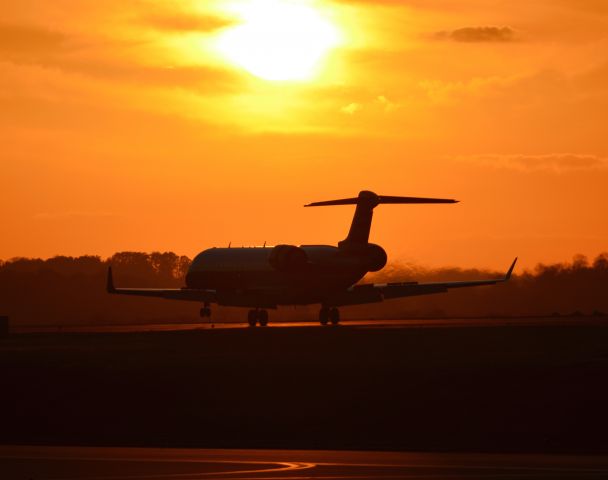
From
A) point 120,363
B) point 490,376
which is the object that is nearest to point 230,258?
point 120,363

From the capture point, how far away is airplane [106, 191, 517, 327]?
88812 millimetres

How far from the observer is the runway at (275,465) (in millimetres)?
20391

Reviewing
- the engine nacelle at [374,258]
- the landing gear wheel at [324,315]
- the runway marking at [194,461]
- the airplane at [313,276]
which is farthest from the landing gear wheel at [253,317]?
the runway marking at [194,461]

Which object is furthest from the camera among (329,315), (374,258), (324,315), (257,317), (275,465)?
(257,317)

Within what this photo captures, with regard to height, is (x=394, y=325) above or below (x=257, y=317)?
below

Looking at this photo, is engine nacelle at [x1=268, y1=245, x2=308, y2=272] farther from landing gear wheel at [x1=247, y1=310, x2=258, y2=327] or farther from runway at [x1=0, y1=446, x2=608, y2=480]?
runway at [x1=0, y1=446, x2=608, y2=480]

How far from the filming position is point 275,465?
21.8 metres

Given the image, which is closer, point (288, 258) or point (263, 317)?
point (288, 258)

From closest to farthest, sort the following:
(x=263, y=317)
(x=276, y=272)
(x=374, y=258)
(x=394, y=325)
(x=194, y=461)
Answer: (x=194, y=461) → (x=394, y=325) → (x=374, y=258) → (x=276, y=272) → (x=263, y=317)

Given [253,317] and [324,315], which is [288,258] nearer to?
[324,315]

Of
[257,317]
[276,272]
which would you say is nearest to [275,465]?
[276,272]

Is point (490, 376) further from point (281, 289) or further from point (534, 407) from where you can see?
point (281, 289)

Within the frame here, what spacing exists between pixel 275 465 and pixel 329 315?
228ft

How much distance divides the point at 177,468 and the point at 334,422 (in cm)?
862
